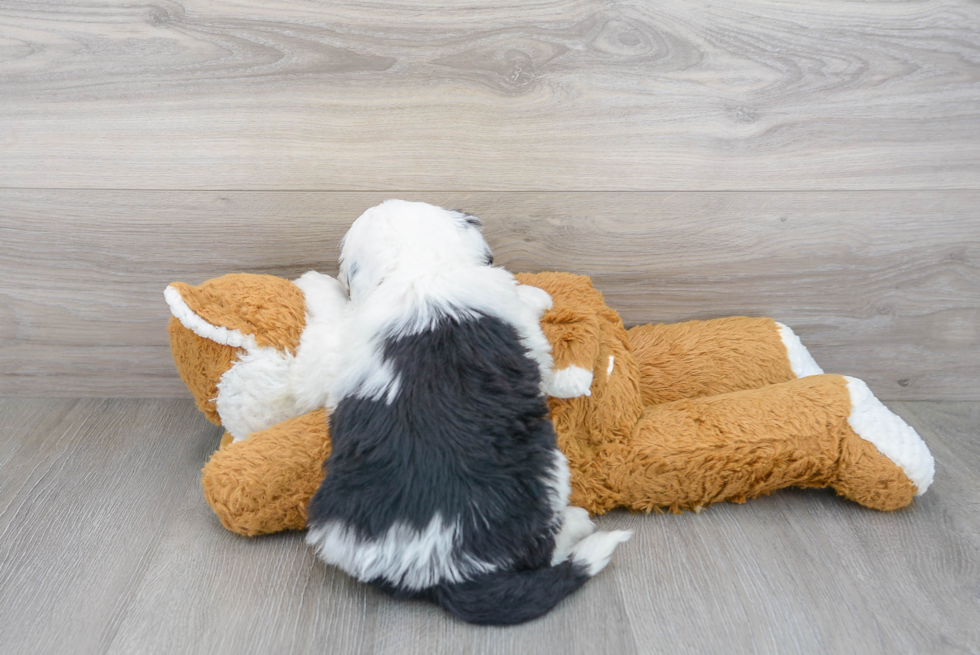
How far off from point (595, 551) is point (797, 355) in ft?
1.79

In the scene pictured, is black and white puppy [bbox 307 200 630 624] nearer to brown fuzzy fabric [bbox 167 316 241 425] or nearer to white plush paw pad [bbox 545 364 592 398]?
white plush paw pad [bbox 545 364 592 398]

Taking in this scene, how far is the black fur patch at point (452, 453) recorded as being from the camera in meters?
0.82

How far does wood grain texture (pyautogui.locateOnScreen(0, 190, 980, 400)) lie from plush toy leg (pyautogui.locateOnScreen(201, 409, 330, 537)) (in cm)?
37

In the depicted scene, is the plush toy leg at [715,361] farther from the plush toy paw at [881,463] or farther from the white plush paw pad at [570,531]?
the white plush paw pad at [570,531]

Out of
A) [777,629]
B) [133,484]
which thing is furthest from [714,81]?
[133,484]

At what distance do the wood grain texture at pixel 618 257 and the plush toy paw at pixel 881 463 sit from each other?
313 millimetres

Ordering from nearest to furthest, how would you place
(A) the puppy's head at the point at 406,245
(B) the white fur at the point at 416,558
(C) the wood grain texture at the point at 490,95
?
1. (B) the white fur at the point at 416,558
2. (A) the puppy's head at the point at 406,245
3. (C) the wood grain texture at the point at 490,95

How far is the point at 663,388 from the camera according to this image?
116cm

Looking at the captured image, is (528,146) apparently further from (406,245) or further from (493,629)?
(493,629)

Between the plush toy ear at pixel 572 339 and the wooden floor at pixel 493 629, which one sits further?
the plush toy ear at pixel 572 339

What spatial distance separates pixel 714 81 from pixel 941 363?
70 centimetres

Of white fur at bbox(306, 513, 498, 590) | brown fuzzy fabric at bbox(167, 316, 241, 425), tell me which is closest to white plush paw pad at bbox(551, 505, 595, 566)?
white fur at bbox(306, 513, 498, 590)

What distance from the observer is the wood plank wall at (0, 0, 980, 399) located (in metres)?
1.12

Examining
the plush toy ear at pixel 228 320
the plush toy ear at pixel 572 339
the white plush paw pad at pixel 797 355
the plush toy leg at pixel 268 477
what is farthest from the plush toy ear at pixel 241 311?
the white plush paw pad at pixel 797 355
